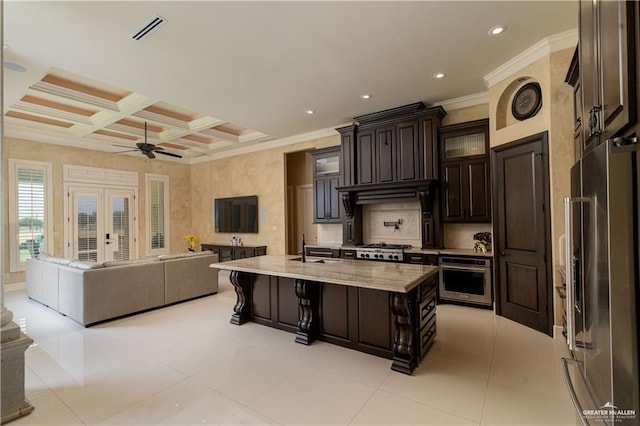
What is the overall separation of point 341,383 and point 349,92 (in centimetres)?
380

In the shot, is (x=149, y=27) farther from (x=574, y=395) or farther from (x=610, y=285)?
(x=574, y=395)

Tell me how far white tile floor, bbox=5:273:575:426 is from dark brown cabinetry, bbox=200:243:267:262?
3.52 meters

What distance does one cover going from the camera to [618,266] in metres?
0.90

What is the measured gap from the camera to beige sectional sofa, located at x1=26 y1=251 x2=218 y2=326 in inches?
147

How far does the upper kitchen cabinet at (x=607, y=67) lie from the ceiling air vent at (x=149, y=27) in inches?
125

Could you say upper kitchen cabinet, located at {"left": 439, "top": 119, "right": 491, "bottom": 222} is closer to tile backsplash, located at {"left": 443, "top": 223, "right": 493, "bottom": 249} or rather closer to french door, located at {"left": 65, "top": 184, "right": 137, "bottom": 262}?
tile backsplash, located at {"left": 443, "top": 223, "right": 493, "bottom": 249}

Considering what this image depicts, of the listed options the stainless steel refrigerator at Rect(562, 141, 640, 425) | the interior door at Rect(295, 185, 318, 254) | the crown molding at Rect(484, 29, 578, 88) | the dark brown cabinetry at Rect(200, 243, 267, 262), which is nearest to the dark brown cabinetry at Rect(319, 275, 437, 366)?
the stainless steel refrigerator at Rect(562, 141, 640, 425)

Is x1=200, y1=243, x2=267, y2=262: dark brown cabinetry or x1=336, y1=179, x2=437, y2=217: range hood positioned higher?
x1=336, y1=179, x2=437, y2=217: range hood

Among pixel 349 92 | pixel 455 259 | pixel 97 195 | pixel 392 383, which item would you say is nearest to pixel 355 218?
pixel 455 259

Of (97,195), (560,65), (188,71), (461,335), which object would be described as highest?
(188,71)

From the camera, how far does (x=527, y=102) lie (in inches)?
142

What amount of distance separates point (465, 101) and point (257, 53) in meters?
3.41

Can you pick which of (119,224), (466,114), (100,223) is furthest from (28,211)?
(466,114)

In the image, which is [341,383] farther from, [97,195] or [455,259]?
[97,195]
